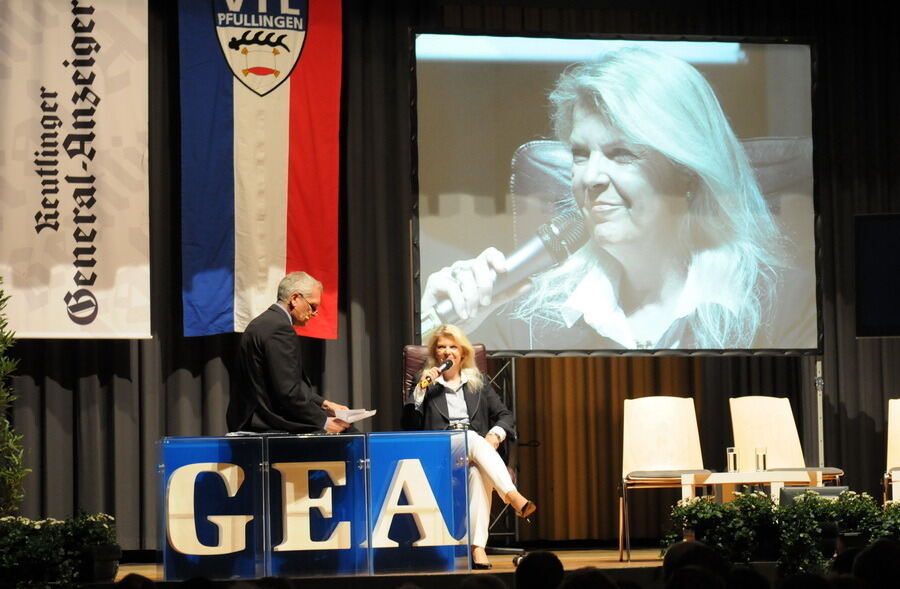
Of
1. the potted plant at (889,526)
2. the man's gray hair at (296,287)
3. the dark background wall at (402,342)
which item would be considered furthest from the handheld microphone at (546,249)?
the potted plant at (889,526)

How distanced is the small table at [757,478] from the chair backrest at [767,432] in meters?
0.43

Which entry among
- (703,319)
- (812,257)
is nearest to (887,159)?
(812,257)

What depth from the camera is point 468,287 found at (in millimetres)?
7395

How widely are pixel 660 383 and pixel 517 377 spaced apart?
902mm

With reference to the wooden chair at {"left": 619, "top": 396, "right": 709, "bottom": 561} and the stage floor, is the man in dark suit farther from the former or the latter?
the wooden chair at {"left": 619, "top": 396, "right": 709, "bottom": 561}

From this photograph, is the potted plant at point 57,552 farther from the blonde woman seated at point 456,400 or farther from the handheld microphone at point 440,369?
the blonde woman seated at point 456,400

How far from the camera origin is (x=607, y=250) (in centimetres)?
757

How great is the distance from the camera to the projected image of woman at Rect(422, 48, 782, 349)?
749 centimetres

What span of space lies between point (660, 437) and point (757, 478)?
2.26 feet

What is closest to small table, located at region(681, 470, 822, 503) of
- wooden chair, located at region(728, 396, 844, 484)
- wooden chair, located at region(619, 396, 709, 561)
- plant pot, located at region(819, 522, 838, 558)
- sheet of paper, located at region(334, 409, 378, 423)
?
wooden chair, located at region(619, 396, 709, 561)

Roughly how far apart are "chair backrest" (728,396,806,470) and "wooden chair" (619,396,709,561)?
0.93 ft

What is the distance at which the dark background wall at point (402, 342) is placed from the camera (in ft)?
23.8

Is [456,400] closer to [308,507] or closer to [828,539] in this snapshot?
[308,507]

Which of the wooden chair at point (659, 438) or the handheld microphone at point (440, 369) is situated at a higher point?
the handheld microphone at point (440, 369)
